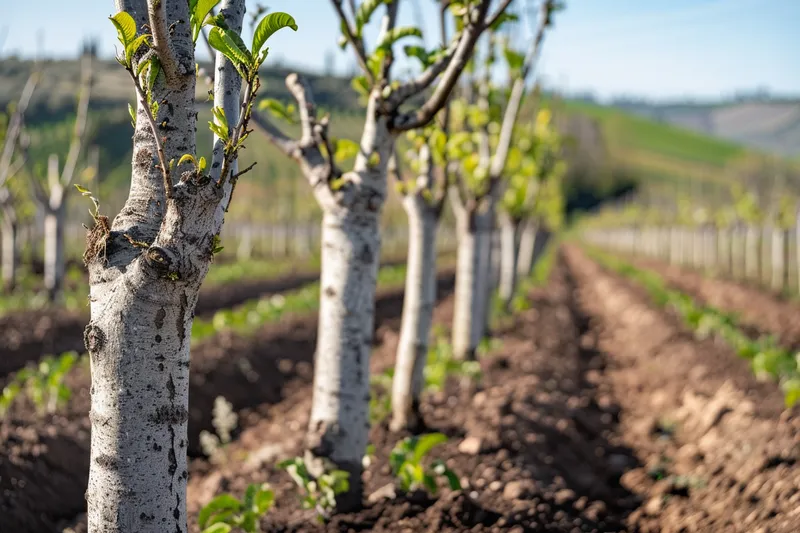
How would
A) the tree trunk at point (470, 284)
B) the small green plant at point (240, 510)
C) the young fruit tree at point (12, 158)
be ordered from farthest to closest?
the young fruit tree at point (12, 158), the tree trunk at point (470, 284), the small green plant at point (240, 510)

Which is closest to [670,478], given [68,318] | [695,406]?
[695,406]

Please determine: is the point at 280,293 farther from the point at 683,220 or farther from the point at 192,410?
the point at 683,220

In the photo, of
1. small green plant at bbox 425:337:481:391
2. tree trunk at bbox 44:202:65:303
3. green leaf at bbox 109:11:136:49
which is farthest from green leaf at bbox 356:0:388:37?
tree trunk at bbox 44:202:65:303

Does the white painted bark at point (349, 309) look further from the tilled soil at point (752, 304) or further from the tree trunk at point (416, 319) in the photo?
the tilled soil at point (752, 304)

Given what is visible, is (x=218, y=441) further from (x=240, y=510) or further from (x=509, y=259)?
(x=509, y=259)

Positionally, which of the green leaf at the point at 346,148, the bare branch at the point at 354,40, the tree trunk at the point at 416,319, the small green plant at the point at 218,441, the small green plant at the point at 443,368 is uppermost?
the bare branch at the point at 354,40

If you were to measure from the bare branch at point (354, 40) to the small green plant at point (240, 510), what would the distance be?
2099 millimetres

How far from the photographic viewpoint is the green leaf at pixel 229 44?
81.7 inches

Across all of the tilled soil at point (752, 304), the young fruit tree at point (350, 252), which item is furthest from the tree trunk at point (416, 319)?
the tilled soil at point (752, 304)

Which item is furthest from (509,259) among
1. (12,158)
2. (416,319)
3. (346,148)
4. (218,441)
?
(346,148)

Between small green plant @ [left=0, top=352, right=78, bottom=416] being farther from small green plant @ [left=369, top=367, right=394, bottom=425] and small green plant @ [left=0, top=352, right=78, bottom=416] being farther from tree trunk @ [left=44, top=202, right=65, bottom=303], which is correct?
tree trunk @ [left=44, top=202, right=65, bottom=303]

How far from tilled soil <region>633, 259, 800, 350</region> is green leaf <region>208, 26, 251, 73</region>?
34.1 ft

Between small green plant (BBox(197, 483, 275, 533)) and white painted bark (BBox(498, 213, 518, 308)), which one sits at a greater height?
white painted bark (BBox(498, 213, 518, 308))

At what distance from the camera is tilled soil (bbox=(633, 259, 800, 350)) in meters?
11.9
